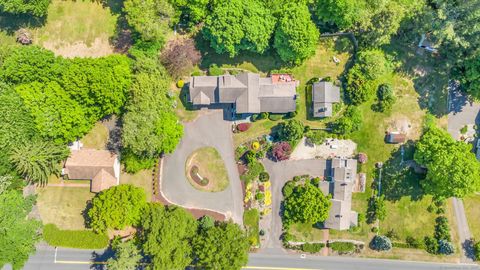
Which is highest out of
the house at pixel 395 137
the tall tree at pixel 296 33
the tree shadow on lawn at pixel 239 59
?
the tall tree at pixel 296 33

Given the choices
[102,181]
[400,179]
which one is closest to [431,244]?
[400,179]

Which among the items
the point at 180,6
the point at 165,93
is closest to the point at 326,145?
the point at 165,93

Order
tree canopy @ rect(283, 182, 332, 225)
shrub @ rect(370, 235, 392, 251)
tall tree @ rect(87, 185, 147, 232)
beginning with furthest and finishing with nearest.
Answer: shrub @ rect(370, 235, 392, 251) → tree canopy @ rect(283, 182, 332, 225) → tall tree @ rect(87, 185, 147, 232)

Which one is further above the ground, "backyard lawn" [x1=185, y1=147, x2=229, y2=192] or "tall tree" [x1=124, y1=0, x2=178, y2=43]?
"tall tree" [x1=124, y1=0, x2=178, y2=43]

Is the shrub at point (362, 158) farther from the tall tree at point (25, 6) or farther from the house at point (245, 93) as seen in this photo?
the tall tree at point (25, 6)

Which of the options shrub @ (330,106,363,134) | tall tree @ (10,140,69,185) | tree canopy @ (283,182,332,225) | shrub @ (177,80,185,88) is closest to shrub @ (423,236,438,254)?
tree canopy @ (283,182,332,225)

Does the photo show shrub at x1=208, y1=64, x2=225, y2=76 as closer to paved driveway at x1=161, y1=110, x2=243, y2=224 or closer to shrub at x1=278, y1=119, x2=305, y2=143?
paved driveway at x1=161, y1=110, x2=243, y2=224

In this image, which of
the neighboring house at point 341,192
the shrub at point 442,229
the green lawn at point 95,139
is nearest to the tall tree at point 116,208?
the green lawn at point 95,139
